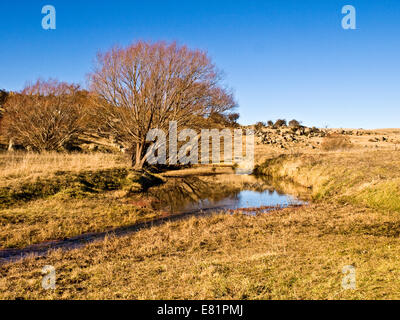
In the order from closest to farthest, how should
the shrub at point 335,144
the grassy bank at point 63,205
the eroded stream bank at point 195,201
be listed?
the eroded stream bank at point 195,201 < the grassy bank at point 63,205 < the shrub at point 335,144

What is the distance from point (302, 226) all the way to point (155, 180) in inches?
602

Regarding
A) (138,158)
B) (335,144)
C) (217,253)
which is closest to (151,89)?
(138,158)

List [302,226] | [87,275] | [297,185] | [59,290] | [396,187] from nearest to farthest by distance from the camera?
[59,290] → [87,275] → [302,226] → [396,187] → [297,185]

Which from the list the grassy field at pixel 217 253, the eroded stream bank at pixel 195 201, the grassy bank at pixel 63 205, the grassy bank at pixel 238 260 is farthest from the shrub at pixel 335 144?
the grassy bank at pixel 238 260

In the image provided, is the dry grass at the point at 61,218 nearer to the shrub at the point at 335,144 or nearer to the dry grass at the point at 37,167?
the dry grass at the point at 37,167

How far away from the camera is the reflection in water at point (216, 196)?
14.6 meters

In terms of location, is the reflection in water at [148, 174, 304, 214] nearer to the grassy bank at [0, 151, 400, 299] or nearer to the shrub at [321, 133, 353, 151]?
the grassy bank at [0, 151, 400, 299]

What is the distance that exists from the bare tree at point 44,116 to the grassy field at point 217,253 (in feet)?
55.1

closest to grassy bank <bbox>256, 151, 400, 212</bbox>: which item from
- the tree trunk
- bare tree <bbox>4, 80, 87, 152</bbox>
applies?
the tree trunk

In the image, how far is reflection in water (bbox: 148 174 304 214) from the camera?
14625 mm

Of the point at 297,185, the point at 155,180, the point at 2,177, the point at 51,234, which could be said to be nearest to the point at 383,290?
the point at 51,234

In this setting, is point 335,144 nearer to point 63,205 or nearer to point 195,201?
point 195,201

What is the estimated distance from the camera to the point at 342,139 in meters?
43.2

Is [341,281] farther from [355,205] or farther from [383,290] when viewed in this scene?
[355,205]
